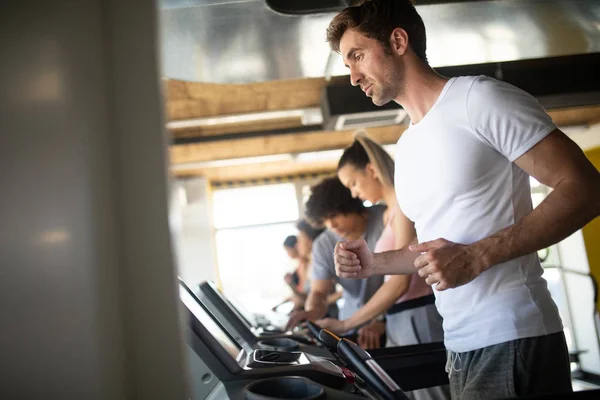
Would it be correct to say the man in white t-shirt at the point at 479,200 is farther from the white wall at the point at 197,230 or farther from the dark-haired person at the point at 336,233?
the white wall at the point at 197,230

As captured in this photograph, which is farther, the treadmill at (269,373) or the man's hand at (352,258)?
the man's hand at (352,258)

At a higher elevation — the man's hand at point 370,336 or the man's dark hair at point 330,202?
the man's dark hair at point 330,202

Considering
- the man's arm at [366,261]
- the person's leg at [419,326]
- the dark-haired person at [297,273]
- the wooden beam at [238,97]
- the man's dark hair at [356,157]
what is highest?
the wooden beam at [238,97]

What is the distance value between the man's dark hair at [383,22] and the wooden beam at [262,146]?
4.36 m

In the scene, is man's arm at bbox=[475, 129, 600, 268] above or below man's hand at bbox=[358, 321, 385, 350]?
above

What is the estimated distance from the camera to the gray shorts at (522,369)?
0.96 m

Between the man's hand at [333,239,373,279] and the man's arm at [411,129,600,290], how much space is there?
0.81 ft

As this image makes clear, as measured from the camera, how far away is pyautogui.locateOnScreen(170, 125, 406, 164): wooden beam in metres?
5.77

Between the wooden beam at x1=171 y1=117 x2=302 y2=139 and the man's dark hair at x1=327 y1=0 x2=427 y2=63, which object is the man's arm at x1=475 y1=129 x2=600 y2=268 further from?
the wooden beam at x1=171 y1=117 x2=302 y2=139

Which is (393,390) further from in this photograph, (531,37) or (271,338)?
(531,37)

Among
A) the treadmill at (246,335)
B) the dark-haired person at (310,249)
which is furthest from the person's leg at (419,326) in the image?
the dark-haired person at (310,249)

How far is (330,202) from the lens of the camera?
262 cm

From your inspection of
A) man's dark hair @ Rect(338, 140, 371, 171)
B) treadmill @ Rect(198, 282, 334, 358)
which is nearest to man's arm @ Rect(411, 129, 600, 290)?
treadmill @ Rect(198, 282, 334, 358)

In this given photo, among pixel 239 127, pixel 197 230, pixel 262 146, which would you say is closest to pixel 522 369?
pixel 239 127
